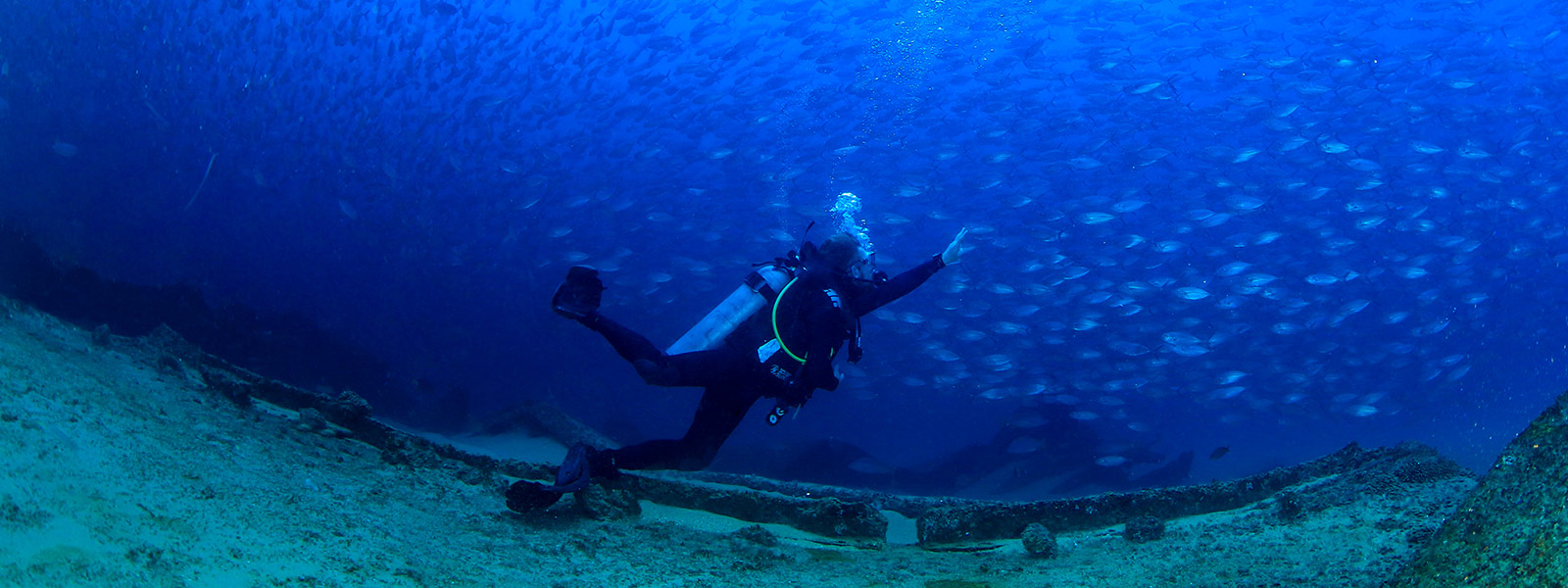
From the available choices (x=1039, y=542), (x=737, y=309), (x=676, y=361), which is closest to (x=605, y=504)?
(x=676, y=361)

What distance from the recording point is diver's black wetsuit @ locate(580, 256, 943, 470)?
4.83 meters

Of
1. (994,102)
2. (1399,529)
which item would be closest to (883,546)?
(1399,529)

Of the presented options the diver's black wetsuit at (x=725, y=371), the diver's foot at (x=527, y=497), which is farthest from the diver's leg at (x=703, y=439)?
A: the diver's foot at (x=527, y=497)

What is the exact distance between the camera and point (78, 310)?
13.8 meters

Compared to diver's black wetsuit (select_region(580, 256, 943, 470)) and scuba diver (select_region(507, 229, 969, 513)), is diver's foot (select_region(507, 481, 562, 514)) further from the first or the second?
diver's black wetsuit (select_region(580, 256, 943, 470))

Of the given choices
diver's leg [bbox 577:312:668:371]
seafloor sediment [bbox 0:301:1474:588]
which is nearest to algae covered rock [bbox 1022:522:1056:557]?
seafloor sediment [bbox 0:301:1474:588]

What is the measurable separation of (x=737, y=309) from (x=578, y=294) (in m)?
1.36

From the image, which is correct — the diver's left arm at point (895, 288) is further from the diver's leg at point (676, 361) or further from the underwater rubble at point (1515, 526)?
the underwater rubble at point (1515, 526)

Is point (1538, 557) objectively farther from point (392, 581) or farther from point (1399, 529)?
point (392, 581)

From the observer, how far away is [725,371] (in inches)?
195

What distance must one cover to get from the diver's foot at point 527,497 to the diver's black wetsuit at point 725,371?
0.96 m

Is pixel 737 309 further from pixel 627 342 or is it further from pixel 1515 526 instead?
pixel 1515 526

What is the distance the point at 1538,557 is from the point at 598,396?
5085 centimetres

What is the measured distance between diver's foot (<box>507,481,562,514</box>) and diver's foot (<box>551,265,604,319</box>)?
147cm
